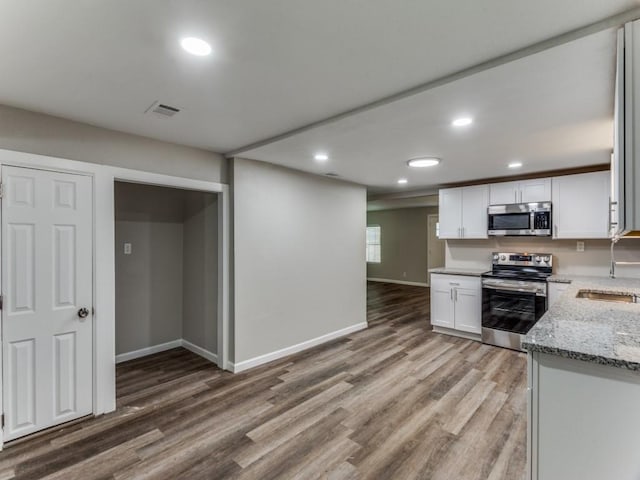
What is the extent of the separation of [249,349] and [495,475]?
253 centimetres

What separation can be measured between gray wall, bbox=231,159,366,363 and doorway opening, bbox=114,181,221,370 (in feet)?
1.27

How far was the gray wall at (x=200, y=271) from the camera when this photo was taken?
12.6 ft

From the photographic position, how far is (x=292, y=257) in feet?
13.5

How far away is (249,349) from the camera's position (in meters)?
3.65

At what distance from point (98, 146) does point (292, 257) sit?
2.32 metres

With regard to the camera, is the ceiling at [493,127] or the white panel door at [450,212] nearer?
the ceiling at [493,127]

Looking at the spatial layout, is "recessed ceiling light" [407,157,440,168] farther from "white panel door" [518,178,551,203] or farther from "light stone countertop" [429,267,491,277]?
"light stone countertop" [429,267,491,277]

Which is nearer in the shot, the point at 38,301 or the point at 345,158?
the point at 38,301

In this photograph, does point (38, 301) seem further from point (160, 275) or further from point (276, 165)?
point (276, 165)

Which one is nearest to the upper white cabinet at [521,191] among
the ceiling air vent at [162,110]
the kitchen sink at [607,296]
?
the kitchen sink at [607,296]

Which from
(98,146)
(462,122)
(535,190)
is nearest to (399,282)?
(535,190)

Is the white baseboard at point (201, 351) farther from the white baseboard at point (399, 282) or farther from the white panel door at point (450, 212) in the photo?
the white baseboard at point (399, 282)

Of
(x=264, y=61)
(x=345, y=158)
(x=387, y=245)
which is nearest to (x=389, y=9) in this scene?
(x=264, y=61)

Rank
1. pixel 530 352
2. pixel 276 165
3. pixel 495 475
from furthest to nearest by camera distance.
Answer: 1. pixel 276 165
2. pixel 495 475
3. pixel 530 352
